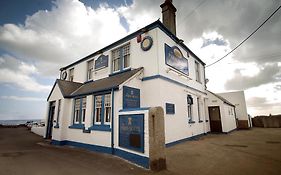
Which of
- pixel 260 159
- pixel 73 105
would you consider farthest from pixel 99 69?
pixel 260 159

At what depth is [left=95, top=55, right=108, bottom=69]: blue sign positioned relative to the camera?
1260 centimetres

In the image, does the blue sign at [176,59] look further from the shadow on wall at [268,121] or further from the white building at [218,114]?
the shadow on wall at [268,121]

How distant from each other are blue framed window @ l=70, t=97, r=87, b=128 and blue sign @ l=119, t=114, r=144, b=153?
467cm

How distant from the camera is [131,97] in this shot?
29.2 ft

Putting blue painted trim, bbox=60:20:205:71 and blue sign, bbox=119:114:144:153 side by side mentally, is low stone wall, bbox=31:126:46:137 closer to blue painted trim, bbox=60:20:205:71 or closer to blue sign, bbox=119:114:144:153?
blue painted trim, bbox=60:20:205:71

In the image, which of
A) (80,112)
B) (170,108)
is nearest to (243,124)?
(170,108)

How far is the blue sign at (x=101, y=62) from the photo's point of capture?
1260 centimetres

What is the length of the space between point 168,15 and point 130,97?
802cm

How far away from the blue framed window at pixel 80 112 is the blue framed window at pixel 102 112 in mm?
1581

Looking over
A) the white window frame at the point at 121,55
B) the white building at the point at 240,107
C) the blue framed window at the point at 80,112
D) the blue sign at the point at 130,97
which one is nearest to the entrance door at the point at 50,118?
the blue framed window at the point at 80,112

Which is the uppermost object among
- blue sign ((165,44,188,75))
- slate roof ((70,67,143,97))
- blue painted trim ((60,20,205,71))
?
blue painted trim ((60,20,205,71))

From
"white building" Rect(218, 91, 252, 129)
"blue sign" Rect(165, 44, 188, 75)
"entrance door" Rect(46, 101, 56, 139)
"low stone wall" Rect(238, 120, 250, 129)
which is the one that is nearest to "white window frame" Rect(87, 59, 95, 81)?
"entrance door" Rect(46, 101, 56, 139)

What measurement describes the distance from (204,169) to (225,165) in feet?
3.34

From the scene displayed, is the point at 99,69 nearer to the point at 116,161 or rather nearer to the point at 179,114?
the point at 179,114
